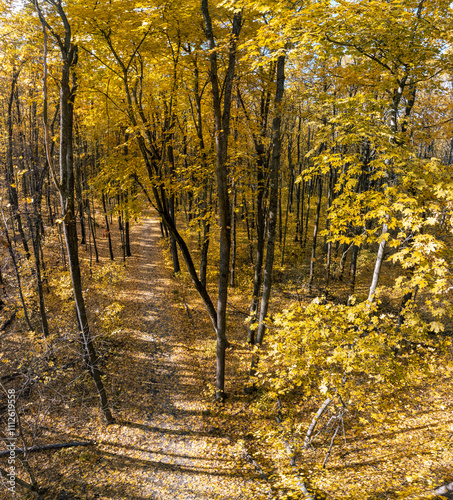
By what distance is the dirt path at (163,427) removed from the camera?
6.77 m

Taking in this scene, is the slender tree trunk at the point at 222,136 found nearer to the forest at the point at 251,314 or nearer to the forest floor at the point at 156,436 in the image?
the forest at the point at 251,314

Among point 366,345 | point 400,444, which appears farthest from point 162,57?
point 400,444

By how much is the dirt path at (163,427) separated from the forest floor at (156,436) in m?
0.02

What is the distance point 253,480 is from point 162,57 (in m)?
12.3

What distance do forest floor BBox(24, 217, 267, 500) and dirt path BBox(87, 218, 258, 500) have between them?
2 centimetres

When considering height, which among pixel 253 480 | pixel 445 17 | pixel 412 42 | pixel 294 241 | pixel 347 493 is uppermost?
pixel 445 17

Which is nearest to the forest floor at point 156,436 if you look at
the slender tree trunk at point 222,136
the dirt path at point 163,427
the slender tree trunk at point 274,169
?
the dirt path at point 163,427

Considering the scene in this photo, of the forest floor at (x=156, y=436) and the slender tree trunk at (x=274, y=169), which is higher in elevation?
the slender tree trunk at (x=274, y=169)

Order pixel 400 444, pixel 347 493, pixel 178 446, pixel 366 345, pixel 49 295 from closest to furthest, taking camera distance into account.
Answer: pixel 366 345
pixel 347 493
pixel 400 444
pixel 178 446
pixel 49 295

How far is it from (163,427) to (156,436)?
13.2 inches

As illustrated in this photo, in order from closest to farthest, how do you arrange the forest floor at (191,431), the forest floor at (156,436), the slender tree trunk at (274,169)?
the forest floor at (191,431), the forest floor at (156,436), the slender tree trunk at (274,169)

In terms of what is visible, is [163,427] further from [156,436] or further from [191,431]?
[191,431]

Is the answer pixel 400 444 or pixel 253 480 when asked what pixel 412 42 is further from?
pixel 253 480

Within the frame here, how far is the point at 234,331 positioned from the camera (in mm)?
13680
